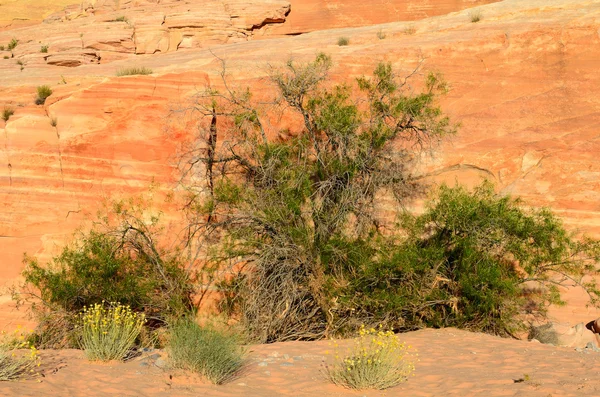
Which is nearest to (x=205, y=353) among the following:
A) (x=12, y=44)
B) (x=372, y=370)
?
(x=372, y=370)

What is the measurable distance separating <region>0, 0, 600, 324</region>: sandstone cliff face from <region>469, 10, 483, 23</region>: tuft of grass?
31 cm

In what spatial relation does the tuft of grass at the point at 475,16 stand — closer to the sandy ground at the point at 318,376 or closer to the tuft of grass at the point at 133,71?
the tuft of grass at the point at 133,71

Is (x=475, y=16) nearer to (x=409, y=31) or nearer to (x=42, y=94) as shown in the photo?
(x=409, y=31)

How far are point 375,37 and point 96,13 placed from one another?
47.3 feet

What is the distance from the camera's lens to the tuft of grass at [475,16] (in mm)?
15297

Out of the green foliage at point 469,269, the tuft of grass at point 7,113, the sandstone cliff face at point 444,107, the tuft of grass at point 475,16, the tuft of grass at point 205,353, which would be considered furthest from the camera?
the tuft of grass at point 475,16

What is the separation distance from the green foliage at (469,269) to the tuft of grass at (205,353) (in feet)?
Answer: 11.2

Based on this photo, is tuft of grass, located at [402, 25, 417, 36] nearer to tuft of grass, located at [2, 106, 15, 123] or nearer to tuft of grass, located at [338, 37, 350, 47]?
tuft of grass, located at [338, 37, 350, 47]

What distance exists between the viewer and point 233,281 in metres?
12.4

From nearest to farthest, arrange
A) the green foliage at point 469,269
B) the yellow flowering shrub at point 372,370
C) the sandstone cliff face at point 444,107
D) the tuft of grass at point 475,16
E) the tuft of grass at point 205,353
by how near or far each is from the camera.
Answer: the yellow flowering shrub at point 372,370 < the tuft of grass at point 205,353 < the green foliage at point 469,269 < the sandstone cliff face at point 444,107 < the tuft of grass at point 475,16

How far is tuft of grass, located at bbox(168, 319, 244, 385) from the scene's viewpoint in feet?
26.5

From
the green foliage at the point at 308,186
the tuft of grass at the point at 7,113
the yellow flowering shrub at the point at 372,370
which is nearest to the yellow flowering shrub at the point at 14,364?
the yellow flowering shrub at the point at 372,370

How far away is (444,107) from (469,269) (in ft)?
12.7

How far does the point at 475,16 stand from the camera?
606 inches
